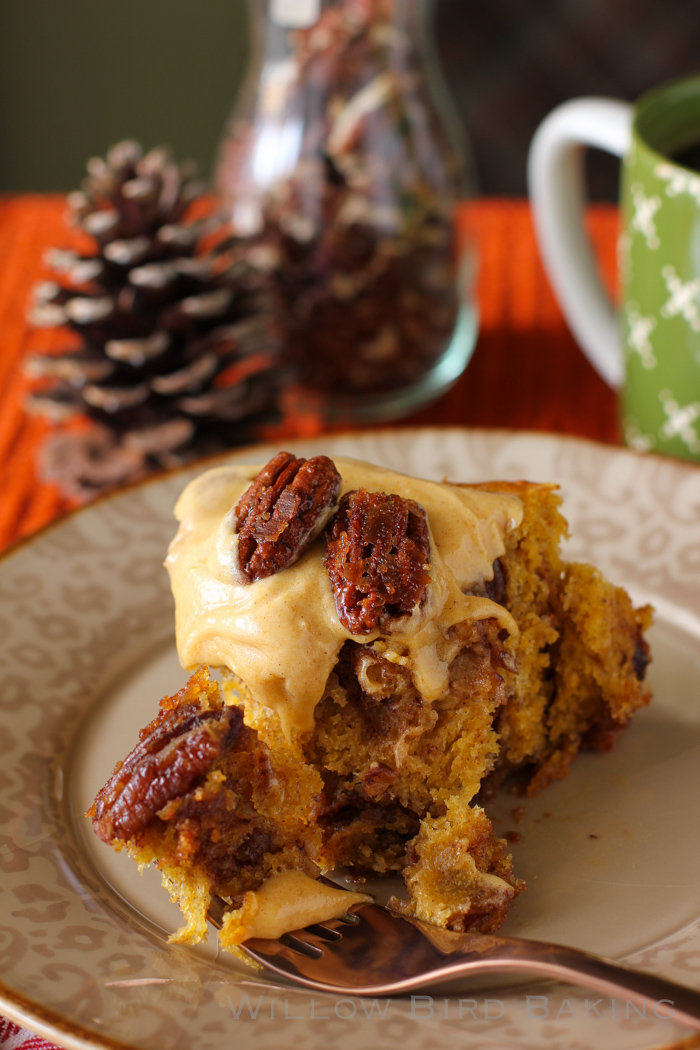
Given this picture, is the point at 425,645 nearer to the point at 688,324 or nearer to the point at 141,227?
the point at 688,324

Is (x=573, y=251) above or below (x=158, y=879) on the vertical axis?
above

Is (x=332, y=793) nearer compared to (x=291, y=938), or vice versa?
(x=291, y=938)

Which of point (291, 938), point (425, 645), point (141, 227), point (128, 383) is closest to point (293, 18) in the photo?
point (141, 227)

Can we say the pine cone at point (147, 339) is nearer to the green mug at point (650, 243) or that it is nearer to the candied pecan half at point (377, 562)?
the green mug at point (650, 243)

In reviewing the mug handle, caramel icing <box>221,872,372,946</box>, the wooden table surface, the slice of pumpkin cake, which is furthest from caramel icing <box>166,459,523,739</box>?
the mug handle

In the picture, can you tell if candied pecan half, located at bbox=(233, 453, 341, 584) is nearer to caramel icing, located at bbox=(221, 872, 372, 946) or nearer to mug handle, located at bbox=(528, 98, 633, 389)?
caramel icing, located at bbox=(221, 872, 372, 946)

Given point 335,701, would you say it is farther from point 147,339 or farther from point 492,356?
point 492,356

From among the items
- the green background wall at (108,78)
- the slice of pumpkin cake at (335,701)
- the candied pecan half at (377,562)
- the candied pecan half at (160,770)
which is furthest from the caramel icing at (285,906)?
the green background wall at (108,78)

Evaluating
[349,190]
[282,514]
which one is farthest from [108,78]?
[282,514]
